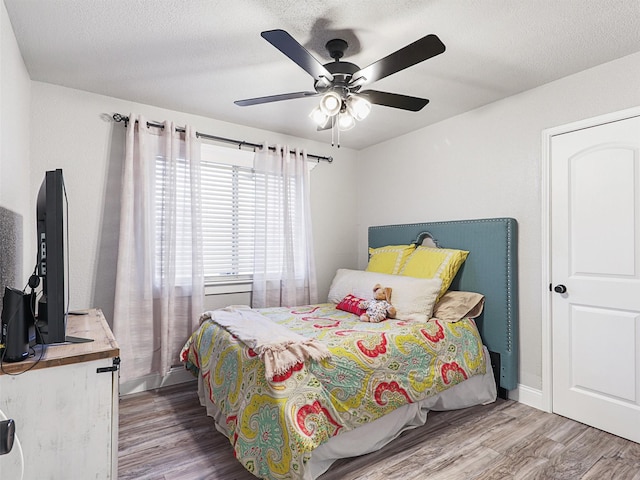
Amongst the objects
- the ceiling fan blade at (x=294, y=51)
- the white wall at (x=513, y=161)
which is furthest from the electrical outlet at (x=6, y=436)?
the white wall at (x=513, y=161)

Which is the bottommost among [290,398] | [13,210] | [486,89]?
[290,398]

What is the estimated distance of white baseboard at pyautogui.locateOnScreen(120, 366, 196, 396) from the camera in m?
2.93

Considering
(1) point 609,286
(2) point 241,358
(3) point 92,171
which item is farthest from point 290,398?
(3) point 92,171

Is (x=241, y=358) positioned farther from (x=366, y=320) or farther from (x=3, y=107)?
(x=3, y=107)

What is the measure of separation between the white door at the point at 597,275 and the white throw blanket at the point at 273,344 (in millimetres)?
1856

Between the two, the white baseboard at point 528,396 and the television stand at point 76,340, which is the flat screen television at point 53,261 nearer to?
the television stand at point 76,340

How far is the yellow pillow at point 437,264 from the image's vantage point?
9.72 ft

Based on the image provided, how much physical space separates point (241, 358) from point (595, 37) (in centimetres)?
279

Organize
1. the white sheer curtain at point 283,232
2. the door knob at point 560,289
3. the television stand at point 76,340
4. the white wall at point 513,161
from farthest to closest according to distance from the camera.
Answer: the white sheer curtain at point 283,232
the door knob at point 560,289
the white wall at point 513,161
the television stand at point 76,340

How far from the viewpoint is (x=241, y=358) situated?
2.04 meters

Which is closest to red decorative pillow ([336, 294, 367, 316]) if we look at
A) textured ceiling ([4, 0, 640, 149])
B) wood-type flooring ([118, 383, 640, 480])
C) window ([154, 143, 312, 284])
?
window ([154, 143, 312, 284])

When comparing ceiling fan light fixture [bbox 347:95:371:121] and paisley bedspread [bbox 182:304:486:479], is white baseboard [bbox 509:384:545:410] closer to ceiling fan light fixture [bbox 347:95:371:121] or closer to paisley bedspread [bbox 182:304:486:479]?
paisley bedspread [bbox 182:304:486:479]

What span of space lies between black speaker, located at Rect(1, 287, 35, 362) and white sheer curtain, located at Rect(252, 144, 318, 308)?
7.25 feet

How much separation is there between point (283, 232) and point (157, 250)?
1.20 meters
